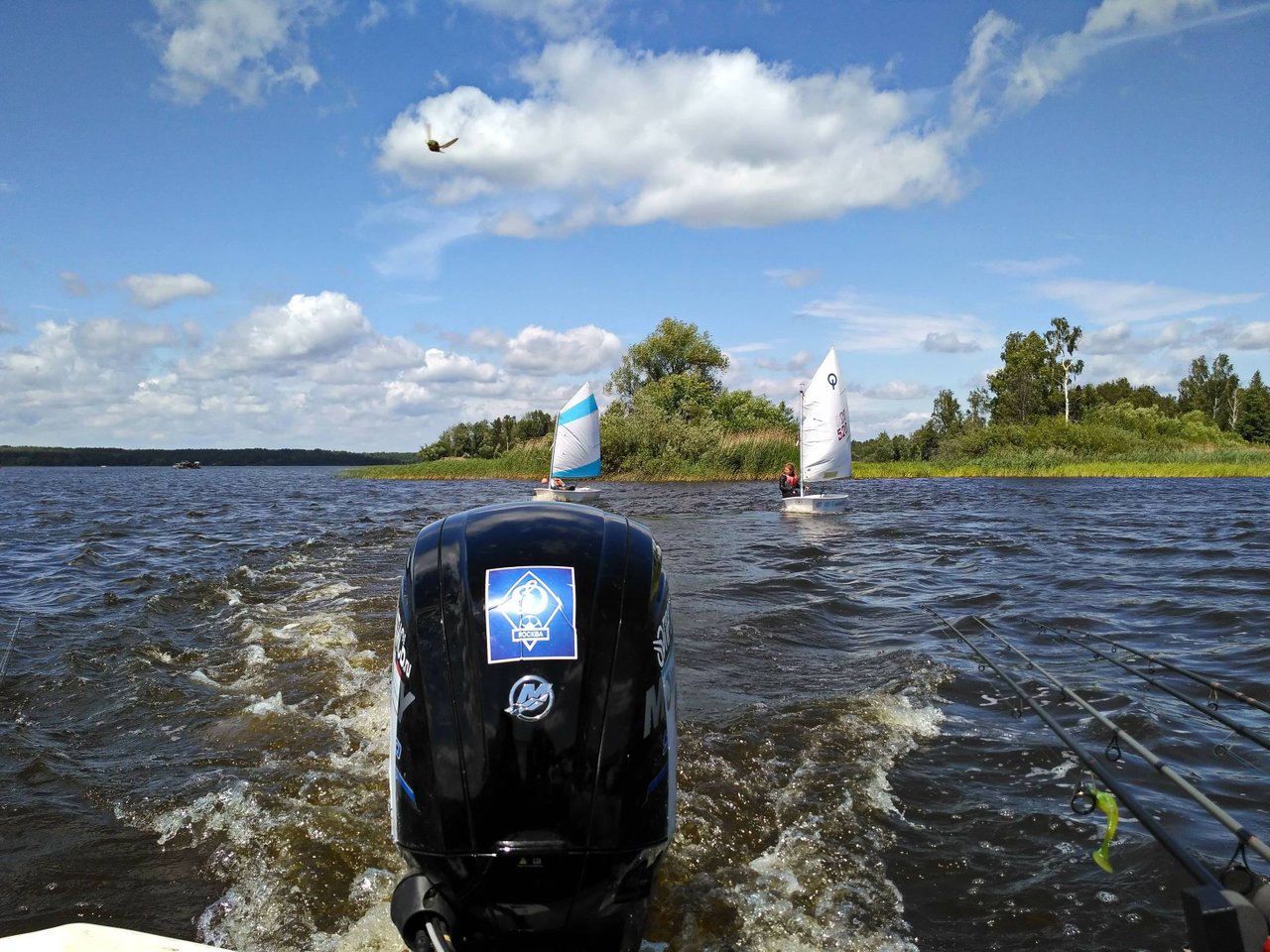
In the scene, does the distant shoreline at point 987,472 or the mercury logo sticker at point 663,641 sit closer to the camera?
the mercury logo sticker at point 663,641

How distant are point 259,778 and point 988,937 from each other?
360cm

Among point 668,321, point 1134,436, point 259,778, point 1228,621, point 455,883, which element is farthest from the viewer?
point 668,321

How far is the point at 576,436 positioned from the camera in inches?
1261

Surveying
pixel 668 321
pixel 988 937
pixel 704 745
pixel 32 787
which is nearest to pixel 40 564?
pixel 32 787

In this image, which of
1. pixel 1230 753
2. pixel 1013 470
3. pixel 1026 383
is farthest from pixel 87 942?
pixel 1026 383

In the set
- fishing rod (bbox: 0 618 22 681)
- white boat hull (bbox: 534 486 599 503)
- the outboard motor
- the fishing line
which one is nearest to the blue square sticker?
the outboard motor

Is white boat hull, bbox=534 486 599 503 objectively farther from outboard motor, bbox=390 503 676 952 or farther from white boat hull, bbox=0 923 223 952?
white boat hull, bbox=0 923 223 952

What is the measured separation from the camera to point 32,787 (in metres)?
4.54

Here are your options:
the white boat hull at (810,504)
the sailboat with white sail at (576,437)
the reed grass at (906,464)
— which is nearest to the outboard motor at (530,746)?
the white boat hull at (810,504)

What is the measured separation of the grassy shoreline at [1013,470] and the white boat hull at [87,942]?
45.9 meters

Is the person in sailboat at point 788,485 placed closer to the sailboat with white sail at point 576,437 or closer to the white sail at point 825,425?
the white sail at point 825,425

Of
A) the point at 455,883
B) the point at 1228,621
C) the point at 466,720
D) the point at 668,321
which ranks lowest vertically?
the point at 1228,621

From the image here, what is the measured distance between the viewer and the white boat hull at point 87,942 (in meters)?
2.20

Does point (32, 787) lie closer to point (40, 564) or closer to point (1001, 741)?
point (1001, 741)
